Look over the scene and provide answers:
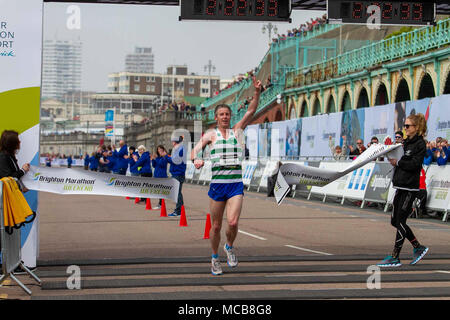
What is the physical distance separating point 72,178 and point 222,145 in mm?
2179

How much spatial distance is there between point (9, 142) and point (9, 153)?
0.54ft

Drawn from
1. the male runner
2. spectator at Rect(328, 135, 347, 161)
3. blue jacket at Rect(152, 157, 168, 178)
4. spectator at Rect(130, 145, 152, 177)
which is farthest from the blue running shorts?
spectator at Rect(328, 135, 347, 161)

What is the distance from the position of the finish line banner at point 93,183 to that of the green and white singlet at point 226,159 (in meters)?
1.29

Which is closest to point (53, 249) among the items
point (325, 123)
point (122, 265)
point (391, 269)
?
point (122, 265)

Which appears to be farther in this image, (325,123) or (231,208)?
(325,123)

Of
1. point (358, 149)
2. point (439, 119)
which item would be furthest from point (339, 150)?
point (439, 119)

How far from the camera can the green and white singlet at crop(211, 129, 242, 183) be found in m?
9.84

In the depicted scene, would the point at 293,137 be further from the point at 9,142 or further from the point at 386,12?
the point at 9,142

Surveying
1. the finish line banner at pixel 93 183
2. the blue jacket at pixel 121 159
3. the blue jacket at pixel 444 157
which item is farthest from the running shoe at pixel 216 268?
the blue jacket at pixel 121 159

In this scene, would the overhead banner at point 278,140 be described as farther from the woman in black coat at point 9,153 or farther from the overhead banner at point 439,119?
the woman in black coat at point 9,153

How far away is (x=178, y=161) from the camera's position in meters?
19.9

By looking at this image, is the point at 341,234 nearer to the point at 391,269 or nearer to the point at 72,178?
the point at 391,269

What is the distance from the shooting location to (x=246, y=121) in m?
10.3

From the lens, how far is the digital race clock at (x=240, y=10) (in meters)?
12.5
